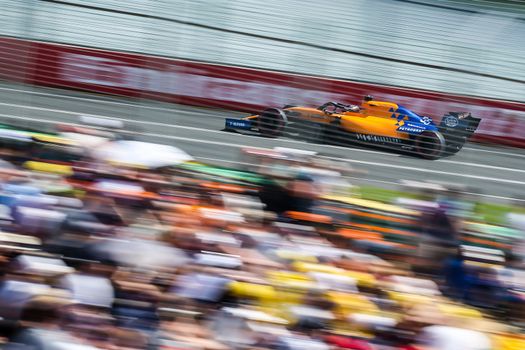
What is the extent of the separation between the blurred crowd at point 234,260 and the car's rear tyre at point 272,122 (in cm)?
105

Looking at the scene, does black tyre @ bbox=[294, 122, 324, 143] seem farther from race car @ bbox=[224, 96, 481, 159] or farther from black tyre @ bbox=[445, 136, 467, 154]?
black tyre @ bbox=[445, 136, 467, 154]

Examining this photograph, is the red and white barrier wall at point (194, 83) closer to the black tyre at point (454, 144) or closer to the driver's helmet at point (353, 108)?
the black tyre at point (454, 144)

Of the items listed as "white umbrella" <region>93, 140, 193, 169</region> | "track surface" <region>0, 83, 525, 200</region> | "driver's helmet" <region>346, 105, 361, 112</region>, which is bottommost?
"white umbrella" <region>93, 140, 193, 169</region>

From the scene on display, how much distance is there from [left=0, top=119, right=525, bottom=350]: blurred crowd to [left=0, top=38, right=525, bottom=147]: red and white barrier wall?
2.15ft

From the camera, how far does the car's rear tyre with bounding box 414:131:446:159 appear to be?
625 cm

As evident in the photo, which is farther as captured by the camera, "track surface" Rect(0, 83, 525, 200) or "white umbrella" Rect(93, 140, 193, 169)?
"track surface" Rect(0, 83, 525, 200)

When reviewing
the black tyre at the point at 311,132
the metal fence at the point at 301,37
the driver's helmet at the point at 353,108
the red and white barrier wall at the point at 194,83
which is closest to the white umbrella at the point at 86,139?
the red and white barrier wall at the point at 194,83

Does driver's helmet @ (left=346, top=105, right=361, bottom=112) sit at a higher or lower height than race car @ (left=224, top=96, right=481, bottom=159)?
higher

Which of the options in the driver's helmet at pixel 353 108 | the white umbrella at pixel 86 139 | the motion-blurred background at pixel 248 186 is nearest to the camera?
the motion-blurred background at pixel 248 186

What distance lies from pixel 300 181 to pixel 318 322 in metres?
1.75

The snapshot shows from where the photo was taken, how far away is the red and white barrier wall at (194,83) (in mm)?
5727

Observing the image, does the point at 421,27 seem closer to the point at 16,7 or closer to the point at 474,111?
the point at 474,111

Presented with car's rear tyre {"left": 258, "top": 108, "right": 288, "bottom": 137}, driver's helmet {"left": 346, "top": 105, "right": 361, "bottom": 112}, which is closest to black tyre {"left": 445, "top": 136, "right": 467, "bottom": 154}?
car's rear tyre {"left": 258, "top": 108, "right": 288, "bottom": 137}

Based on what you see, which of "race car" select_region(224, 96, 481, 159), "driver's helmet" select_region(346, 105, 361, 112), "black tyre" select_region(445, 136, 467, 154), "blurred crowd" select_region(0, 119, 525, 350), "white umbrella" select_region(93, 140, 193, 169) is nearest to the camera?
"blurred crowd" select_region(0, 119, 525, 350)
